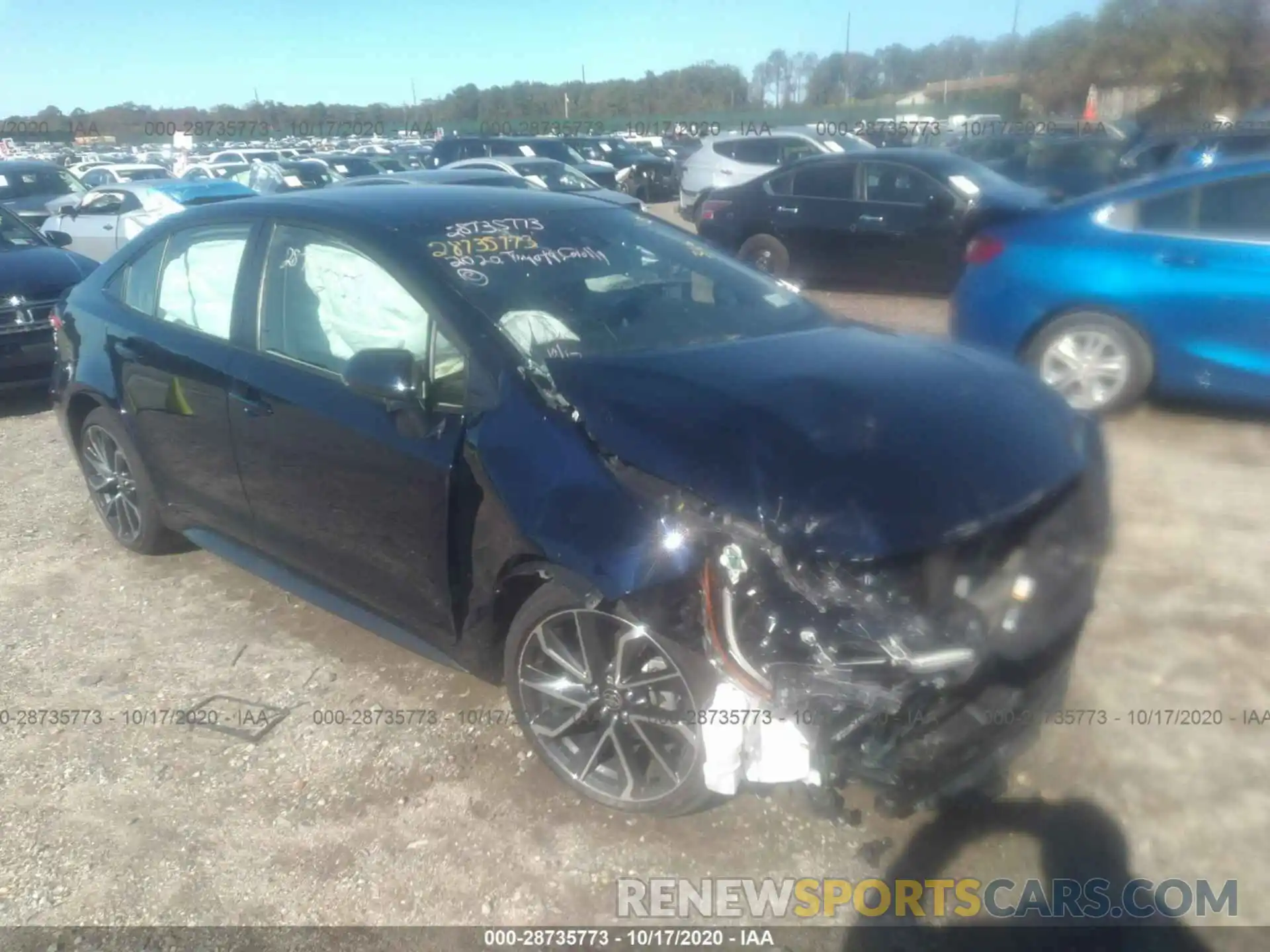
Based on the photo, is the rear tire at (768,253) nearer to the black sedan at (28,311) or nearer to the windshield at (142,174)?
the black sedan at (28,311)

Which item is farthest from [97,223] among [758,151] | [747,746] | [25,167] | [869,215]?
[747,746]

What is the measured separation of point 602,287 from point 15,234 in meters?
7.00

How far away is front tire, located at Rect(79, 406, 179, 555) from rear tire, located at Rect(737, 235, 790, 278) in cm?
683

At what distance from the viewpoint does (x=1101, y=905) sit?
103 inches

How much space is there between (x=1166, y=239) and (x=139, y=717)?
5.75m

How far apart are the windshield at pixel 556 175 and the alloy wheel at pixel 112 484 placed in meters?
10.6

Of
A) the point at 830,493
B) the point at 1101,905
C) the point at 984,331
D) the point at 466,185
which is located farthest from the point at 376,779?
the point at 984,331

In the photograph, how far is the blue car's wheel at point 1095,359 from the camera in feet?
18.9

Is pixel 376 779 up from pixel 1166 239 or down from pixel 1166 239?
down

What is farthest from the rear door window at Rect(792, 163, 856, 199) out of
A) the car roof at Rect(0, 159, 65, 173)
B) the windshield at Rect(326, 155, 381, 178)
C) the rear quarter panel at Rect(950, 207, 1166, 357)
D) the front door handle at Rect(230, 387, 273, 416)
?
the windshield at Rect(326, 155, 381, 178)

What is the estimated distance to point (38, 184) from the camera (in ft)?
52.1

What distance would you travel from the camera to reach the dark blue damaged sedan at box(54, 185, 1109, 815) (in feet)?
8.12

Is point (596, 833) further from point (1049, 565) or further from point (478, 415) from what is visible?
point (1049, 565)

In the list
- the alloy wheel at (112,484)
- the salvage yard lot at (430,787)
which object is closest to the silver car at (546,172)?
the alloy wheel at (112,484)
